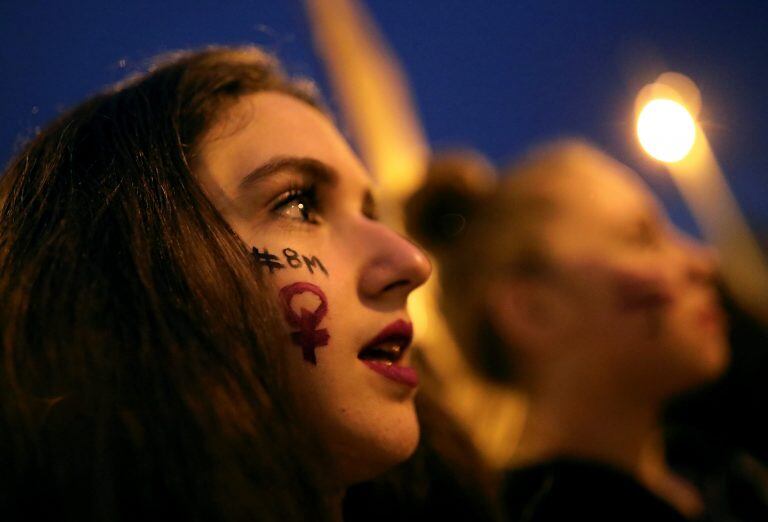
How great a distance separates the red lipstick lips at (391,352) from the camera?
2.67ft

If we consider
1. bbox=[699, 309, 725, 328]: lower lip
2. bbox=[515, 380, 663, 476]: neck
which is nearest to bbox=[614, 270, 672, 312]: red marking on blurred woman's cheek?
bbox=[699, 309, 725, 328]: lower lip

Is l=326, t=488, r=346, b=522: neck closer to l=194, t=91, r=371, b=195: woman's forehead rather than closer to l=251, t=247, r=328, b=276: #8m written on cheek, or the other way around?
l=251, t=247, r=328, b=276: #8m written on cheek

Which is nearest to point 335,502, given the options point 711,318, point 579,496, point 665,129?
point 579,496

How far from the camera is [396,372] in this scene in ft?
2.72

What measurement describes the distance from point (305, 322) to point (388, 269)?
0.47ft

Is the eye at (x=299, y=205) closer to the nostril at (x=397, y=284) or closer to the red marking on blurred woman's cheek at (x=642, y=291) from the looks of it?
the nostril at (x=397, y=284)

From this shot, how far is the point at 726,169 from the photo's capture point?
8.22 ft

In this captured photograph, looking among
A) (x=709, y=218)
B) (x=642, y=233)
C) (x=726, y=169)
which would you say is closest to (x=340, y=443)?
(x=642, y=233)

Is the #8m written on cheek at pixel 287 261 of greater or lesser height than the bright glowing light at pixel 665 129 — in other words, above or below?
below

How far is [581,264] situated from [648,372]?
30 cm

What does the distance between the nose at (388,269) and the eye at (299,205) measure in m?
0.08

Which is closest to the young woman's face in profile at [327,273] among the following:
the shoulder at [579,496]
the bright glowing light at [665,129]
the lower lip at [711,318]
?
the shoulder at [579,496]

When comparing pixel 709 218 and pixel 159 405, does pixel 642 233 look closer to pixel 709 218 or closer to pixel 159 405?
pixel 709 218

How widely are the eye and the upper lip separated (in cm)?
19
